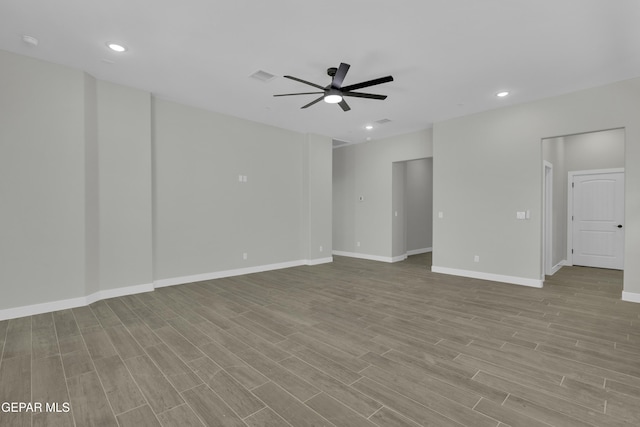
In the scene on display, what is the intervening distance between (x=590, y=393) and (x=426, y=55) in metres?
3.54

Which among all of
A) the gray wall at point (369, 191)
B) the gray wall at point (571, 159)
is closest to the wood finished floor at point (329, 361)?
the gray wall at point (571, 159)

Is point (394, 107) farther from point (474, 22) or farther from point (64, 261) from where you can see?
point (64, 261)

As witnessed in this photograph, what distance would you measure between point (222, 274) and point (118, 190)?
2291 mm

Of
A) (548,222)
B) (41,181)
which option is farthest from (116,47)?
(548,222)

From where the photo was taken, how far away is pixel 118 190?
440 centimetres

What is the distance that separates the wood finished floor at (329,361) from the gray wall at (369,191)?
3318 mm

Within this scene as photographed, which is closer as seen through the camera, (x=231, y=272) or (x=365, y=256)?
(x=231, y=272)

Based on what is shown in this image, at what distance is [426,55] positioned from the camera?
3.55 metres

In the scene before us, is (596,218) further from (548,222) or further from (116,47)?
(116,47)

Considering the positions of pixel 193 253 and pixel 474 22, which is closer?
pixel 474 22

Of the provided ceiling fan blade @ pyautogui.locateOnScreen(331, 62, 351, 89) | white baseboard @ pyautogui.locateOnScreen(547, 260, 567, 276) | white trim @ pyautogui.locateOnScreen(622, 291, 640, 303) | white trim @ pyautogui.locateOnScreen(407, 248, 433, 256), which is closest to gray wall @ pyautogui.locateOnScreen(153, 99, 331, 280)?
white trim @ pyautogui.locateOnScreen(407, 248, 433, 256)

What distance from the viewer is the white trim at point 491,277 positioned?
5077 millimetres

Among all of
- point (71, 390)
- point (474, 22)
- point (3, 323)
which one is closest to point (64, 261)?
point (3, 323)

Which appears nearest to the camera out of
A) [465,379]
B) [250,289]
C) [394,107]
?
[465,379]
